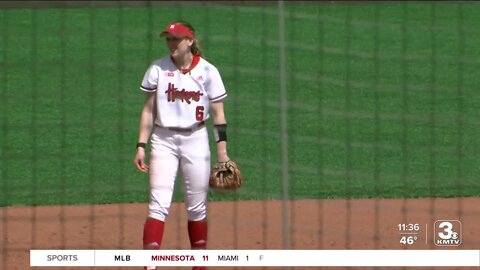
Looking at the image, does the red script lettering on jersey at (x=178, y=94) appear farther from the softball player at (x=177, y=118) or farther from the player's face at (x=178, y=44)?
the player's face at (x=178, y=44)

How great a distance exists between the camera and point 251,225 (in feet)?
35.3

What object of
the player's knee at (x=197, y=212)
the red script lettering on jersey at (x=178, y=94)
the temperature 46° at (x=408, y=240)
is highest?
the red script lettering on jersey at (x=178, y=94)

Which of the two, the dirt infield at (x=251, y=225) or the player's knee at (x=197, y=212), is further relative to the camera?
the dirt infield at (x=251, y=225)

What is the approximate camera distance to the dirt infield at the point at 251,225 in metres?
10.2

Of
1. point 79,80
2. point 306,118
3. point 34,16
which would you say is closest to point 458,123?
point 306,118

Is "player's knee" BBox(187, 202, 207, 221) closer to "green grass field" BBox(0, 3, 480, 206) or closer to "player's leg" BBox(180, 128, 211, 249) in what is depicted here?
"player's leg" BBox(180, 128, 211, 249)

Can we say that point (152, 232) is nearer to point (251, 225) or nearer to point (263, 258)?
point (263, 258)

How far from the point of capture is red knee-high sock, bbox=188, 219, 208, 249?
9011 millimetres

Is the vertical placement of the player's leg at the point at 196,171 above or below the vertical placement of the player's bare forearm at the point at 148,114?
below

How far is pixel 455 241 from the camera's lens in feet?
33.4

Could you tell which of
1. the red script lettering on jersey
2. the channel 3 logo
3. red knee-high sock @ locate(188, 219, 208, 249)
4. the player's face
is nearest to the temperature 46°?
the channel 3 logo

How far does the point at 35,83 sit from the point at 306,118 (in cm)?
428

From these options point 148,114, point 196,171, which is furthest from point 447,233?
point 148,114

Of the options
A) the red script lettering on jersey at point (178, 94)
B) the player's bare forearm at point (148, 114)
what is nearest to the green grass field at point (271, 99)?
the player's bare forearm at point (148, 114)
